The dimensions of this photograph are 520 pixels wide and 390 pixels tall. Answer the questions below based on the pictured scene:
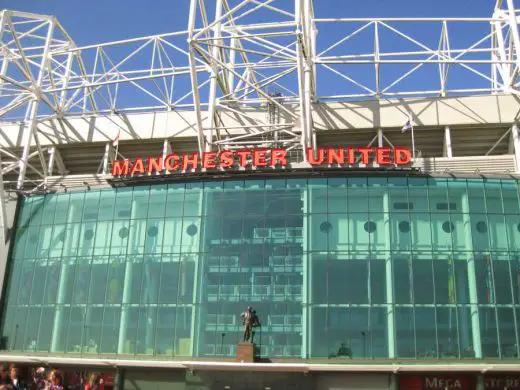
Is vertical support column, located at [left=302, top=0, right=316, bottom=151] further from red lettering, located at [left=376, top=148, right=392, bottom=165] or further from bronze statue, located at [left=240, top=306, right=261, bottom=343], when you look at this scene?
bronze statue, located at [left=240, top=306, right=261, bottom=343]

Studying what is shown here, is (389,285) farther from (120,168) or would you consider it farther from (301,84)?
(120,168)

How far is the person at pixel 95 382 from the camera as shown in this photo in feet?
116

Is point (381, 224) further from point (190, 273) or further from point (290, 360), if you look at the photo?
point (190, 273)

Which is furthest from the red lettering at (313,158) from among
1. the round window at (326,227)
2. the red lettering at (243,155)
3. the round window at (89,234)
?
the round window at (89,234)

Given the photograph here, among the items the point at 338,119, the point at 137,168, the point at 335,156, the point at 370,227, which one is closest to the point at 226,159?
the point at 137,168

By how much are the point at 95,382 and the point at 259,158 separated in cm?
1751

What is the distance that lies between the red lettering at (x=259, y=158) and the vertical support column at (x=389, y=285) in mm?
8035

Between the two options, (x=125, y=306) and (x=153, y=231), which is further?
(x=153, y=231)

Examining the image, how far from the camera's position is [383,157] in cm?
3659

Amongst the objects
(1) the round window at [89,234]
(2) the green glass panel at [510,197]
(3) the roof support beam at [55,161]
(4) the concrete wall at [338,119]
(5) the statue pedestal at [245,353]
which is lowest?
(5) the statue pedestal at [245,353]

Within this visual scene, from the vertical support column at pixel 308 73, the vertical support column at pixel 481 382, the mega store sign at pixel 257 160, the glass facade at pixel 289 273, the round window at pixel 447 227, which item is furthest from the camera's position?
the vertical support column at pixel 308 73

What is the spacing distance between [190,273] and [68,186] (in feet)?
44.3

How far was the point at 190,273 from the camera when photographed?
36156 mm

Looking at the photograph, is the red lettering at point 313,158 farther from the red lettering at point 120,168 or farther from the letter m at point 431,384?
the letter m at point 431,384
